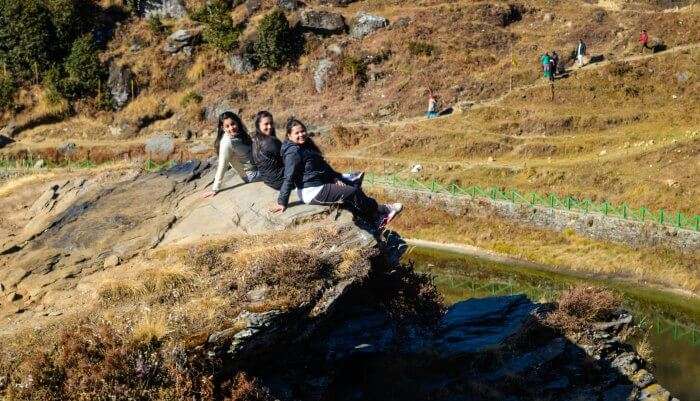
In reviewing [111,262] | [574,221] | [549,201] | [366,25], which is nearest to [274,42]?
[366,25]

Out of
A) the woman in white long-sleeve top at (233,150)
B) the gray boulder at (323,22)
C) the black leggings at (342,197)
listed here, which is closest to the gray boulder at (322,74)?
the gray boulder at (323,22)

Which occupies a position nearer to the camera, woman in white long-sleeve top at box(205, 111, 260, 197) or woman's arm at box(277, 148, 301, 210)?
woman's arm at box(277, 148, 301, 210)

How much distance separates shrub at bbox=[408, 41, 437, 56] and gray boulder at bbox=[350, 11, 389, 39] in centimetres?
445

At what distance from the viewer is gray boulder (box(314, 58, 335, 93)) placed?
2410 inches

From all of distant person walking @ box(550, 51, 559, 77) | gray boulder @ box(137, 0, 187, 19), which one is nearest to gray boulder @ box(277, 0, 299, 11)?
gray boulder @ box(137, 0, 187, 19)

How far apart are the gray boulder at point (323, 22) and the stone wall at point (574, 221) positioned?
2367 centimetres

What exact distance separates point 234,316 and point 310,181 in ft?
13.4

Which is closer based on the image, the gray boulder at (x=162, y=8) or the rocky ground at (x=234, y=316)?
the rocky ground at (x=234, y=316)

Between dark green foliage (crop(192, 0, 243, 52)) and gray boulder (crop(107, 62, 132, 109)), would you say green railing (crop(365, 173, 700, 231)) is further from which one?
gray boulder (crop(107, 62, 132, 109))

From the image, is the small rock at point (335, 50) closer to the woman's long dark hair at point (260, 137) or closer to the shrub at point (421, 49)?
the shrub at point (421, 49)

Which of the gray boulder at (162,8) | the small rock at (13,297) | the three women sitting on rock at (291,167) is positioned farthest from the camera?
the gray boulder at (162,8)

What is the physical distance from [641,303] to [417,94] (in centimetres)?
2766

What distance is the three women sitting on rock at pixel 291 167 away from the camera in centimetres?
1622

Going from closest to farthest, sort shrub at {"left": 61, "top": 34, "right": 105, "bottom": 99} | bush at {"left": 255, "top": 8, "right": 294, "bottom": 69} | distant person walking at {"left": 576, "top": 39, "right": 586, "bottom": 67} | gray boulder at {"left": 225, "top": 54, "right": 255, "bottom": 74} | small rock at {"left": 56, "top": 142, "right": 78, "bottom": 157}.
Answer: distant person walking at {"left": 576, "top": 39, "right": 586, "bottom": 67} < small rock at {"left": 56, "top": 142, "right": 78, "bottom": 157} < bush at {"left": 255, "top": 8, "right": 294, "bottom": 69} < gray boulder at {"left": 225, "top": 54, "right": 255, "bottom": 74} < shrub at {"left": 61, "top": 34, "right": 105, "bottom": 99}
